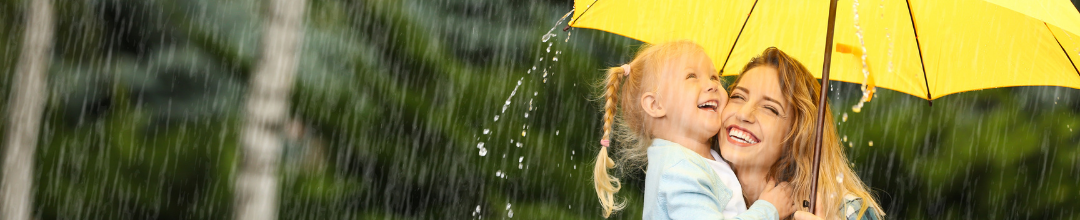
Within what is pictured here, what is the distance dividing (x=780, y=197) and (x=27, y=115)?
623 cm

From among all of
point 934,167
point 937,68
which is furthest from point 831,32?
point 934,167

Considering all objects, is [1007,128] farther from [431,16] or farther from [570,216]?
[431,16]

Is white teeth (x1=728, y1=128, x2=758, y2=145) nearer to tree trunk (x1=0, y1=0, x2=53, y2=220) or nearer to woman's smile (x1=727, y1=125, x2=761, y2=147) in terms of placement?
woman's smile (x1=727, y1=125, x2=761, y2=147)

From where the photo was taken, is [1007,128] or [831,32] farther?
[1007,128]

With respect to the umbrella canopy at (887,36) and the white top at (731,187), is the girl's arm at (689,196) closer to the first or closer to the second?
the white top at (731,187)

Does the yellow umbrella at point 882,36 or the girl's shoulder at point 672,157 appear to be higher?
the yellow umbrella at point 882,36

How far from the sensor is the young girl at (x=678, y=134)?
2.50 meters

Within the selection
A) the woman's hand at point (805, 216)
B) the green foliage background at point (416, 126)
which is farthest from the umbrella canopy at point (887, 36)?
the green foliage background at point (416, 126)

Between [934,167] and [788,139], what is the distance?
256 cm

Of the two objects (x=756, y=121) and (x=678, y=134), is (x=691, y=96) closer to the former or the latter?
(x=678, y=134)

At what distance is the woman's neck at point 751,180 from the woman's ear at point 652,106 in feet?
0.99

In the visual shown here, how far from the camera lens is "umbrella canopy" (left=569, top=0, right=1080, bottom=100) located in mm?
2729

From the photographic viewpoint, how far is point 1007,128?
4.97 metres

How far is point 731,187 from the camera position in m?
2.72
